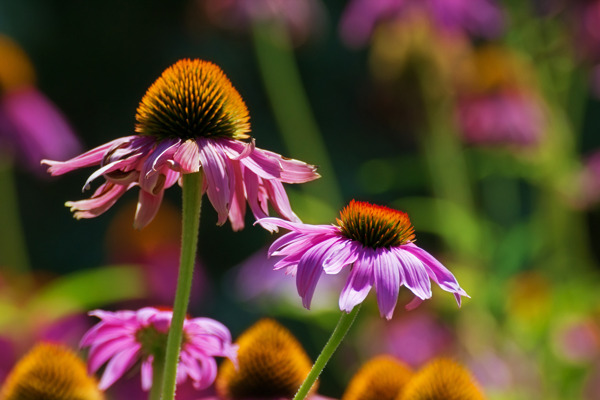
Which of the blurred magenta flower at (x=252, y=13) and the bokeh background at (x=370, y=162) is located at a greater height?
the blurred magenta flower at (x=252, y=13)

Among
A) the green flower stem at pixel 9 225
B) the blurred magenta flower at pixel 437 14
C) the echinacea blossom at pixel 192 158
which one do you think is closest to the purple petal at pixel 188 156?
the echinacea blossom at pixel 192 158

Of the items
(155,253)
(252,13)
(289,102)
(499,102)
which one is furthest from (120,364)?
(289,102)

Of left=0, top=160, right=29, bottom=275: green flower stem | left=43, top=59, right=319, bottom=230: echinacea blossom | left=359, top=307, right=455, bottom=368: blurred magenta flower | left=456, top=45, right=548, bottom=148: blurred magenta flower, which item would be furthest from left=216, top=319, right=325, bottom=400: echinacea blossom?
left=0, top=160, right=29, bottom=275: green flower stem

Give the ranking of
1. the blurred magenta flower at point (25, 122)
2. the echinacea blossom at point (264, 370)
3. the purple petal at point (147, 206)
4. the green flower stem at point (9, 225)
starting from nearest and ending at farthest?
the purple petal at point (147, 206)
the echinacea blossom at point (264, 370)
the blurred magenta flower at point (25, 122)
the green flower stem at point (9, 225)

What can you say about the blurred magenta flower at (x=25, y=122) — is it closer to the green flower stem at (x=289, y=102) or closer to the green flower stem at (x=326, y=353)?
the green flower stem at (x=289, y=102)

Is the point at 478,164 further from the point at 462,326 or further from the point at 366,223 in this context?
the point at 366,223

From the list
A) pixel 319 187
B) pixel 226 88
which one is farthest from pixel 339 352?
pixel 226 88

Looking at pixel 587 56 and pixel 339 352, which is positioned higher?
pixel 587 56
